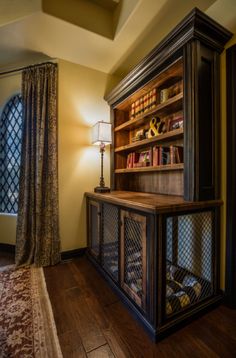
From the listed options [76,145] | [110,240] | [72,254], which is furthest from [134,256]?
[76,145]

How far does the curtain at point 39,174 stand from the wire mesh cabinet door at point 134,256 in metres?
1.04

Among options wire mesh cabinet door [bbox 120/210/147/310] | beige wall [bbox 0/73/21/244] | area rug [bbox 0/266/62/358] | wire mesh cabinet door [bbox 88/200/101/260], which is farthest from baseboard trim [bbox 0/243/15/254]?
wire mesh cabinet door [bbox 120/210/147/310]

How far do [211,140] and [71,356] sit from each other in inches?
66.7

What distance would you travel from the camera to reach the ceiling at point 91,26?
160 cm

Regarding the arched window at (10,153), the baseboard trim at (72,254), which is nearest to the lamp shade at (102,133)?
the arched window at (10,153)

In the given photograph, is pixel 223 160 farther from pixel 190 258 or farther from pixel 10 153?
pixel 10 153

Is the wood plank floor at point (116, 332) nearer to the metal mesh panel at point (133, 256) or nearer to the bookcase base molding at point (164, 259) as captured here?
the bookcase base molding at point (164, 259)

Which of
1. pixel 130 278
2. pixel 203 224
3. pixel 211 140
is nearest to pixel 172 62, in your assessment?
pixel 211 140

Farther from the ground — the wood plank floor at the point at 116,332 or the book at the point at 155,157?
the book at the point at 155,157

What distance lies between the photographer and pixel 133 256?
56.3 inches

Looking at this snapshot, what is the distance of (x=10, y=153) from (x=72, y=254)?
1.71 metres

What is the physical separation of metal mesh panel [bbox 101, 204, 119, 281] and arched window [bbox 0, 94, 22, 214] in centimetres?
153

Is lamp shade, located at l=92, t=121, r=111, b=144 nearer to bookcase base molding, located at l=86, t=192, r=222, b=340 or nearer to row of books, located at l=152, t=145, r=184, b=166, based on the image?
row of books, located at l=152, t=145, r=184, b=166

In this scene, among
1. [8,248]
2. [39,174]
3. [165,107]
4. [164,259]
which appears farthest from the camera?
[8,248]
